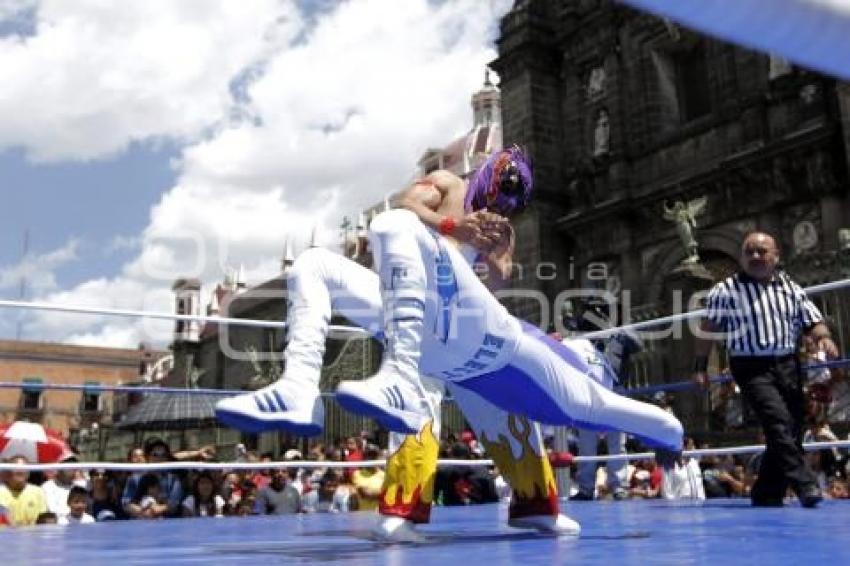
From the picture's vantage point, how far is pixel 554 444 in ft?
18.1

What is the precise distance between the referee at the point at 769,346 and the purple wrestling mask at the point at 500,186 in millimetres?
1623

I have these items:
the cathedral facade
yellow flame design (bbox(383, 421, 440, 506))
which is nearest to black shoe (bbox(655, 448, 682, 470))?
yellow flame design (bbox(383, 421, 440, 506))

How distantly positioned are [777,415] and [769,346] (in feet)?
1.05

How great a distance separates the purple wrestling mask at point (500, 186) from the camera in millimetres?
2869

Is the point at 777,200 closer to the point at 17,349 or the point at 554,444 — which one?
the point at 554,444

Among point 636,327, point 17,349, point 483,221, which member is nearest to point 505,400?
point 483,221

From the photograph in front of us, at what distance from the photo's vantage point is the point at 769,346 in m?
4.00

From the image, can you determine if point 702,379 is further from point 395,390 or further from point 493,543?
point 395,390

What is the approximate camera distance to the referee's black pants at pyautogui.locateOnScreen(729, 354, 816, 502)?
153 inches

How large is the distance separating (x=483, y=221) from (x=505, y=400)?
57 centimetres

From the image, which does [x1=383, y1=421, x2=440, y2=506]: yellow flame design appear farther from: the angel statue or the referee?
the angel statue

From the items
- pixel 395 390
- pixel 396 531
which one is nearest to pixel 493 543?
pixel 396 531

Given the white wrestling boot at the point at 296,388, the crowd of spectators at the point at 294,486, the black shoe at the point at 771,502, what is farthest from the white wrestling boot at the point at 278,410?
the crowd of spectators at the point at 294,486

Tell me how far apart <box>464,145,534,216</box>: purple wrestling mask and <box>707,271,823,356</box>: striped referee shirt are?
63.4 inches
